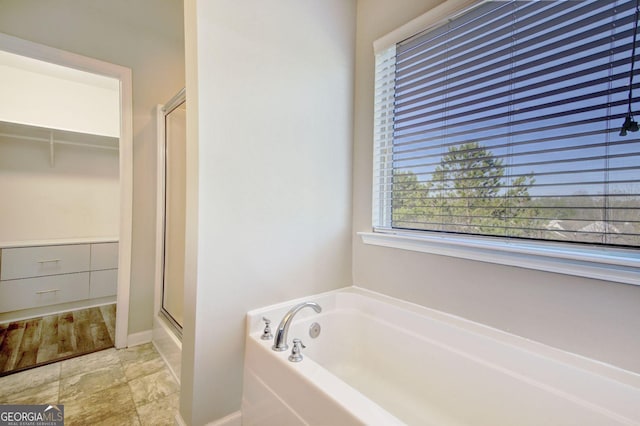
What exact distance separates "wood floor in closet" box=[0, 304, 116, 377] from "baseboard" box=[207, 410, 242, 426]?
1.53 metres

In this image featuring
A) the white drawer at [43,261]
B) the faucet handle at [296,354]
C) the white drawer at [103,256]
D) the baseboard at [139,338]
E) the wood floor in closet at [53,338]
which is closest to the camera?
the faucet handle at [296,354]

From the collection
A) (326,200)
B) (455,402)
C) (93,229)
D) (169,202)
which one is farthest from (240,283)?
(93,229)

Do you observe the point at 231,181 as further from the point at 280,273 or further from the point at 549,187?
the point at 549,187

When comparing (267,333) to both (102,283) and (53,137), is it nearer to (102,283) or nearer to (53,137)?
(102,283)

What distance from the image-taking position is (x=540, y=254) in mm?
1026

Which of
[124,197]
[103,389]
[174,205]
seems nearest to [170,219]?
[174,205]

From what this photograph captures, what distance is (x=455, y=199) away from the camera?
1.35 meters

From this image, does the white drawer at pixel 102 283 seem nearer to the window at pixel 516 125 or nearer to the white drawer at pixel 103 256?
the white drawer at pixel 103 256

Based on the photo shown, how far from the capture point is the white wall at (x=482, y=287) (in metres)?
0.92

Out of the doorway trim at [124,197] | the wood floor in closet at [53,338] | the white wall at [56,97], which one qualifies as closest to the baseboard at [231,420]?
the doorway trim at [124,197]

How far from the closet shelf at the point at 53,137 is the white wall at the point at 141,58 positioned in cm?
131

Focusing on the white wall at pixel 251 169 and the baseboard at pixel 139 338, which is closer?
the white wall at pixel 251 169

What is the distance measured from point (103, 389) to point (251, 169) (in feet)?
5.41

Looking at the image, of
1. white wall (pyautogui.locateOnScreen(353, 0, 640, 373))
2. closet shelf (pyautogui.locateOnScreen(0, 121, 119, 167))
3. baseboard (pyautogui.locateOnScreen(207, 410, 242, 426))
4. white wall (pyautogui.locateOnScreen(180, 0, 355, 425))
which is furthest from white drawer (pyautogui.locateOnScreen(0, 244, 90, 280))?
white wall (pyautogui.locateOnScreen(353, 0, 640, 373))
